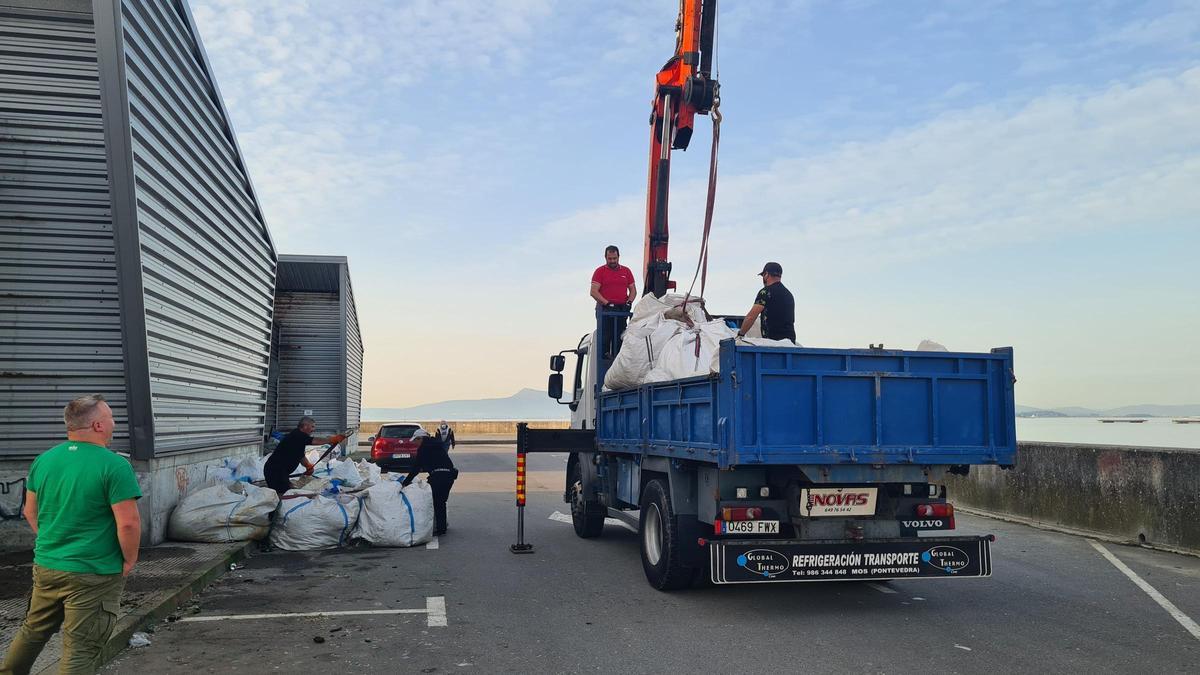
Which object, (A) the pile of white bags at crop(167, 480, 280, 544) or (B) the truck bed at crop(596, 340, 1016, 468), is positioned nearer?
(B) the truck bed at crop(596, 340, 1016, 468)

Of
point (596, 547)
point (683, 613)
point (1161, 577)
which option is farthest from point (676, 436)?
point (1161, 577)

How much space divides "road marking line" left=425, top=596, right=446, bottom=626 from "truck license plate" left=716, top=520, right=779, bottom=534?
2207 millimetres

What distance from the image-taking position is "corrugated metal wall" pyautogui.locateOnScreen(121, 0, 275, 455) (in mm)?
9430

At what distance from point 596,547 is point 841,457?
4.69 metres

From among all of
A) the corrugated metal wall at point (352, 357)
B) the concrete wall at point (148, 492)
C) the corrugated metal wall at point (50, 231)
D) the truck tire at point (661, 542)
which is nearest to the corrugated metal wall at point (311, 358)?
the corrugated metal wall at point (352, 357)

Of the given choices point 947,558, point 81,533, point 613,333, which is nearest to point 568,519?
point 613,333

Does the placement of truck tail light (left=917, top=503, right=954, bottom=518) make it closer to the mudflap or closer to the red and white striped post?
the mudflap

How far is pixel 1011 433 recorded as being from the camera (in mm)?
7062

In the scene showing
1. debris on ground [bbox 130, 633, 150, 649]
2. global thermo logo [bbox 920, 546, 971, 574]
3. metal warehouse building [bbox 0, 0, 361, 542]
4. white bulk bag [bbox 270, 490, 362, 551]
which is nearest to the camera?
debris on ground [bbox 130, 633, 150, 649]

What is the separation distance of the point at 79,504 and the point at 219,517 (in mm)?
6296

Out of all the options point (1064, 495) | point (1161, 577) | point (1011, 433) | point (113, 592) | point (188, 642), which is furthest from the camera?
point (1064, 495)

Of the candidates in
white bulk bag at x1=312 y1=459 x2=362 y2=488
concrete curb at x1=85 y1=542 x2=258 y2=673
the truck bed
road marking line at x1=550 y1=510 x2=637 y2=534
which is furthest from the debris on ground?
road marking line at x1=550 y1=510 x2=637 y2=534

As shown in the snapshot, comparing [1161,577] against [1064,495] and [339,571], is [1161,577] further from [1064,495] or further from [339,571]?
[339,571]

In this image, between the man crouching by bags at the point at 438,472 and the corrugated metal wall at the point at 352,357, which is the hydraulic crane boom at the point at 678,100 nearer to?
the man crouching by bags at the point at 438,472
